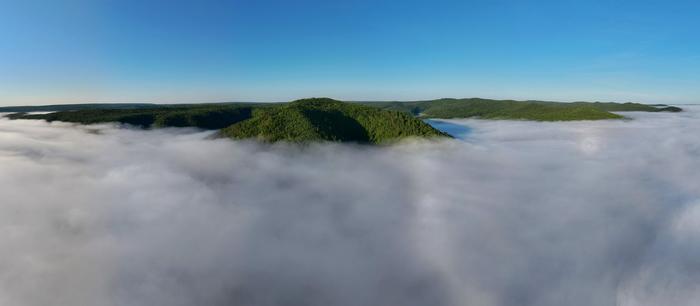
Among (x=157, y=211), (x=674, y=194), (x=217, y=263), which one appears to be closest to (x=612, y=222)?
(x=674, y=194)

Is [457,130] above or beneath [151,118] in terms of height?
beneath

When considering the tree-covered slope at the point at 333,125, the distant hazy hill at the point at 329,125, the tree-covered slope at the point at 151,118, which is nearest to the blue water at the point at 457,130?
the distant hazy hill at the point at 329,125

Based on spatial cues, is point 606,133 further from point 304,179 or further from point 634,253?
point 304,179

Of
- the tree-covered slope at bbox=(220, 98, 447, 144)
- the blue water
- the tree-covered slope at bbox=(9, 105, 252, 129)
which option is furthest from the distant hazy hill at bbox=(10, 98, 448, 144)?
the tree-covered slope at bbox=(9, 105, 252, 129)

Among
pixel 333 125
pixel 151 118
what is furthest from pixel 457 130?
pixel 151 118

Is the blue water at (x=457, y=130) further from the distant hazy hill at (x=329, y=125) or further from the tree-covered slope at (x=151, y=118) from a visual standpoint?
the tree-covered slope at (x=151, y=118)

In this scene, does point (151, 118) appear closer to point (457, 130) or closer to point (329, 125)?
point (329, 125)

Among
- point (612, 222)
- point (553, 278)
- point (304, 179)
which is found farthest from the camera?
point (304, 179)

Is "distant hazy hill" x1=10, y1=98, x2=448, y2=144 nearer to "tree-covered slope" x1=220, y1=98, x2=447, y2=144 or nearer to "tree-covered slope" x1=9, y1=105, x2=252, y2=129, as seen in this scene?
"tree-covered slope" x1=220, y1=98, x2=447, y2=144
